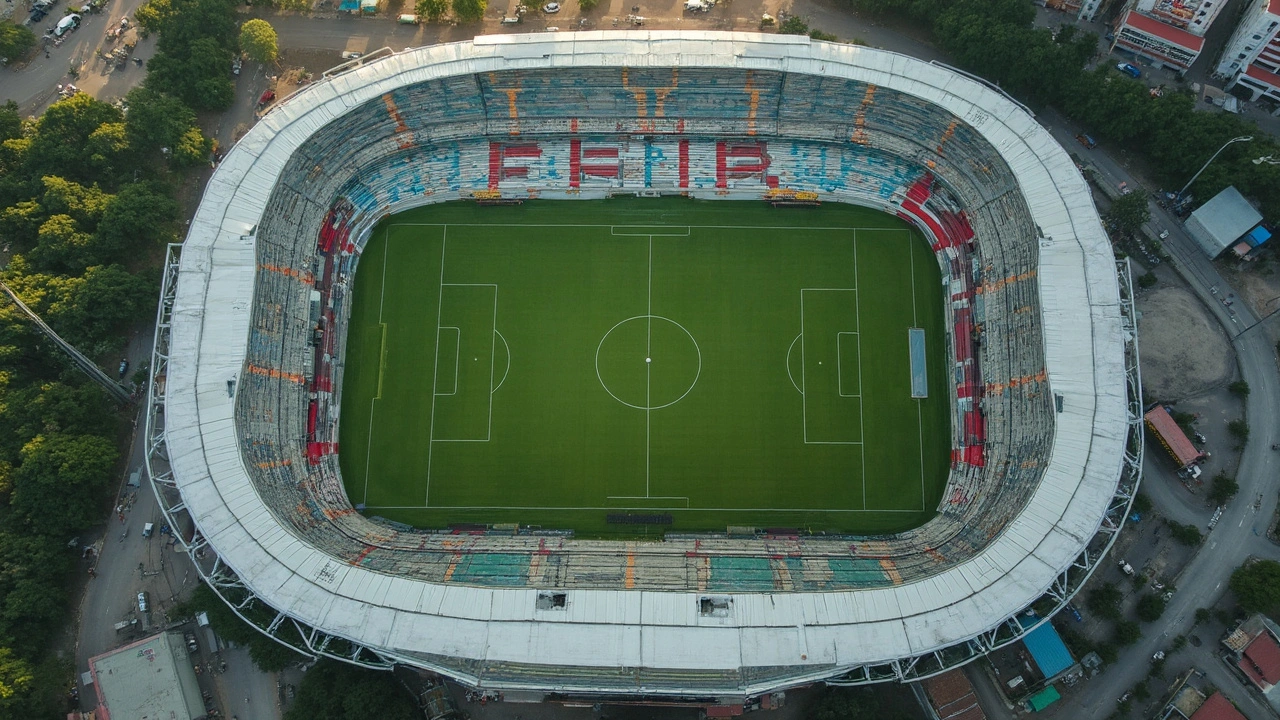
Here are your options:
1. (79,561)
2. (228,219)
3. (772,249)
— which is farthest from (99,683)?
(772,249)

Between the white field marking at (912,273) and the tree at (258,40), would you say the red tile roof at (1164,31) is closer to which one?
the white field marking at (912,273)

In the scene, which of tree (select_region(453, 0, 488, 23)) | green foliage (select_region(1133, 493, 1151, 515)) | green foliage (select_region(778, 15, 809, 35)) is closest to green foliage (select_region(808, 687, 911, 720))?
green foliage (select_region(1133, 493, 1151, 515))

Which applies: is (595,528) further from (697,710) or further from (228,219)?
(228,219)

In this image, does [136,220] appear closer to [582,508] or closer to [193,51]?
[193,51]

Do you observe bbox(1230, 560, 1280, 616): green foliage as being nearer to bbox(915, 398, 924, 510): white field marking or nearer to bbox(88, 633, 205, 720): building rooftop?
bbox(915, 398, 924, 510): white field marking

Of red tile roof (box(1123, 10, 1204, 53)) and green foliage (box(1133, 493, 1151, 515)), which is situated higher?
red tile roof (box(1123, 10, 1204, 53))

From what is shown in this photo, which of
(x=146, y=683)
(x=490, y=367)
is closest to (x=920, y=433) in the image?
(x=490, y=367)
